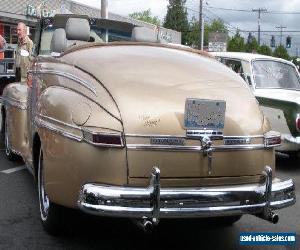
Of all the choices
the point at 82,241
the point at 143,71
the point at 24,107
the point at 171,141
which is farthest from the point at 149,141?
the point at 24,107

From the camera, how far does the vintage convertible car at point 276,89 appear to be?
7816 millimetres

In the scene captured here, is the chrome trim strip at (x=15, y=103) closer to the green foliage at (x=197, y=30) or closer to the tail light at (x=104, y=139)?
the tail light at (x=104, y=139)

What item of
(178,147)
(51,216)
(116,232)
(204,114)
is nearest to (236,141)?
(204,114)

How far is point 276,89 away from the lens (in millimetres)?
8836

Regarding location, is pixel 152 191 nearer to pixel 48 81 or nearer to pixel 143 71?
pixel 143 71

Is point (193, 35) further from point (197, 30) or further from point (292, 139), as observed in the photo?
point (292, 139)

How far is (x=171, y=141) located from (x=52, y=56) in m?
1.73

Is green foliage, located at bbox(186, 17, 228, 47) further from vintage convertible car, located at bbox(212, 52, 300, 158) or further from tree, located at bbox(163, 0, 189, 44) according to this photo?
vintage convertible car, located at bbox(212, 52, 300, 158)

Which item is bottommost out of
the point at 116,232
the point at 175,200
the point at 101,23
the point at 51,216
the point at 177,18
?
the point at 116,232

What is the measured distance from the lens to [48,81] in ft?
15.7

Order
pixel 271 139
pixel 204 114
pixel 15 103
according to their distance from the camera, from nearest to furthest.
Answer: pixel 204 114, pixel 271 139, pixel 15 103

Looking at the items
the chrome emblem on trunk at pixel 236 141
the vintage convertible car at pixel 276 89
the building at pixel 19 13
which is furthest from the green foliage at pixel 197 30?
the chrome emblem on trunk at pixel 236 141

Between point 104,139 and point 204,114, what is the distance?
733 millimetres

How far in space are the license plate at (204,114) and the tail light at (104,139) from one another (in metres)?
0.49
